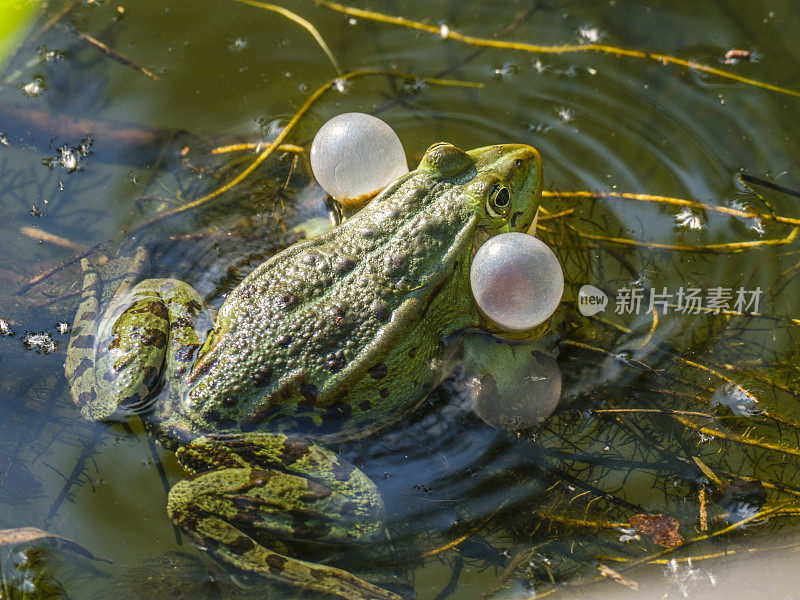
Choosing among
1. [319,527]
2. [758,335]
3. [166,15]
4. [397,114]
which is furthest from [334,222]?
[758,335]

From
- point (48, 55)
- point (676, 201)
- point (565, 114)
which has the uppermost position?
point (565, 114)

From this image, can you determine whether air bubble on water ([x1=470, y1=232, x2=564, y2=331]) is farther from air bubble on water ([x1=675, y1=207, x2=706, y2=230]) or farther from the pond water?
air bubble on water ([x1=675, y1=207, x2=706, y2=230])

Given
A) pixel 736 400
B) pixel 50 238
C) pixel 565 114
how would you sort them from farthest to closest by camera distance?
1. pixel 565 114
2. pixel 50 238
3. pixel 736 400

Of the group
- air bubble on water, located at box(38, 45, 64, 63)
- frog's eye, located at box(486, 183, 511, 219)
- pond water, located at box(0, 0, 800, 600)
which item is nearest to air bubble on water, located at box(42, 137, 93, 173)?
pond water, located at box(0, 0, 800, 600)

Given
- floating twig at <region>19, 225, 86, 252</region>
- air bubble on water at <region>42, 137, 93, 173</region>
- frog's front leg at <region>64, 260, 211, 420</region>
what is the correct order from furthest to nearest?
air bubble on water at <region>42, 137, 93, 173</region> → floating twig at <region>19, 225, 86, 252</region> → frog's front leg at <region>64, 260, 211, 420</region>

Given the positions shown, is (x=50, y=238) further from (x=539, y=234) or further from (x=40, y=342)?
(x=539, y=234)

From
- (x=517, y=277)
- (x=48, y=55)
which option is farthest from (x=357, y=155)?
(x=48, y=55)
